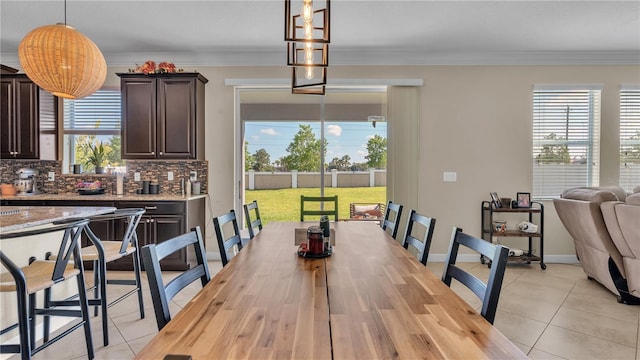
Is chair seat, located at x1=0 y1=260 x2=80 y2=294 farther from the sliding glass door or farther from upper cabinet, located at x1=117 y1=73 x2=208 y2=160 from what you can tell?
the sliding glass door

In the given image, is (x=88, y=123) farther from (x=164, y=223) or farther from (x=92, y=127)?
(x=164, y=223)

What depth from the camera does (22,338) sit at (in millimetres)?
1853

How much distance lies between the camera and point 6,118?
4.46 meters

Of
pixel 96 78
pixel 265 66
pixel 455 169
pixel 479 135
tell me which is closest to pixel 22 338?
pixel 96 78

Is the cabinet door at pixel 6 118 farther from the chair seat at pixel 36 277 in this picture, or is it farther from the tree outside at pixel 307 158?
the chair seat at pixel 36 277

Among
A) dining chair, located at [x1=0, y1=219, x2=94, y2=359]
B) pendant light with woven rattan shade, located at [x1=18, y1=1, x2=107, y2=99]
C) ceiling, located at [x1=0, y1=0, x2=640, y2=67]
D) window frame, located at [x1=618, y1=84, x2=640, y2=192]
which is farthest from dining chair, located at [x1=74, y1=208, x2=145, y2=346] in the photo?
window frame, located at [x1=618, y1=84, x2=640, y2=192]

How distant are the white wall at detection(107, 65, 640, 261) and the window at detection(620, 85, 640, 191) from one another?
135mm

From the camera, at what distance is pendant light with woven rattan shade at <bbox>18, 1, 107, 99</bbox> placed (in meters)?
2.44

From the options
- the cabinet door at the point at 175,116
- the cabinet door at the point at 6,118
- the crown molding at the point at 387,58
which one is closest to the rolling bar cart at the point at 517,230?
the crown molding at the point at 387,58

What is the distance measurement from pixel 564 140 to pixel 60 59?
5599 millimetres

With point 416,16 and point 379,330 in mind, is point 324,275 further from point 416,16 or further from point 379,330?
point 416,16

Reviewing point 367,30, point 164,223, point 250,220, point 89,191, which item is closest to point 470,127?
point 367,30

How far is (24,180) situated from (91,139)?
941 mm

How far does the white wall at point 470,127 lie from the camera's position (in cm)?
478
